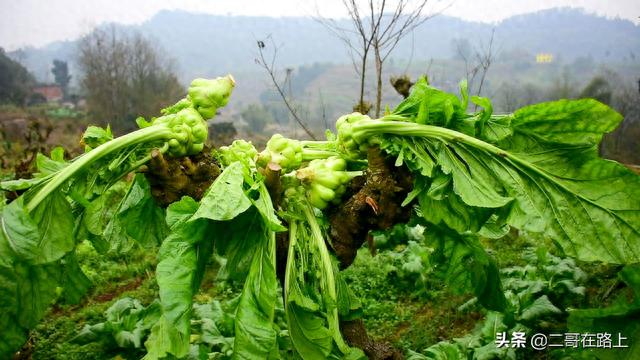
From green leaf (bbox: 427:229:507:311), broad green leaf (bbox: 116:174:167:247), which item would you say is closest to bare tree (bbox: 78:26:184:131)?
broad green leaf (bbox: 116:174:167:247)

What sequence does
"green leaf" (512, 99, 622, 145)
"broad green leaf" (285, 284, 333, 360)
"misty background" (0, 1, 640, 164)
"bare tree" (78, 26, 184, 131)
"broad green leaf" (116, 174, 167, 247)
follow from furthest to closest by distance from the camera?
"bare tree" (78, 26, 184, 131) < "misty background" (0, 1, 640, 164) < "broad green leaf" (116, 174, 167, 247) < "broad green leaf" (285, 284, 333, 360) < "green leaf" (512, 99, 622, 145)

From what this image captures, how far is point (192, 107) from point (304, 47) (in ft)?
312

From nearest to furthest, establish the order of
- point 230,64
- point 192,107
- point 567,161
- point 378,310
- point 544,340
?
point 567,161
point 192,107
point 544,340
point 378,310
point 230,64

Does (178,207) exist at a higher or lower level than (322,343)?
higher

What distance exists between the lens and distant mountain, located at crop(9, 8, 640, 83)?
45250 millimetres

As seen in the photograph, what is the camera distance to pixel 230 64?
274 ft

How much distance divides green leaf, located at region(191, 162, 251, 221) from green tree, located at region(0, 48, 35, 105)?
3422 centimetres

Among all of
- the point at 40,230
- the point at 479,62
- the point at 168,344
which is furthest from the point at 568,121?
the point at 479,62

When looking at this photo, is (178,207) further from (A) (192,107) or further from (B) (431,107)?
(B) (431,107)

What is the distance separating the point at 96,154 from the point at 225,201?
60cm

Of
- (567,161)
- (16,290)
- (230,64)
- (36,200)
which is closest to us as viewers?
(16,290)

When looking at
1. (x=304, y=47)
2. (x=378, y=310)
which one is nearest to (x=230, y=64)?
(x=304, y=47)

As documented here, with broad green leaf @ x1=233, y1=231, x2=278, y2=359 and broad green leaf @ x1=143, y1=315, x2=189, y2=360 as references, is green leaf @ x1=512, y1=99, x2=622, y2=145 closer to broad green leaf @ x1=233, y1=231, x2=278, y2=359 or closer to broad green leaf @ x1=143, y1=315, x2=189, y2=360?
broad green leaf @ x1=233, y1=231, x2=278, y2=359

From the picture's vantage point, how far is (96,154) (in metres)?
1.85
